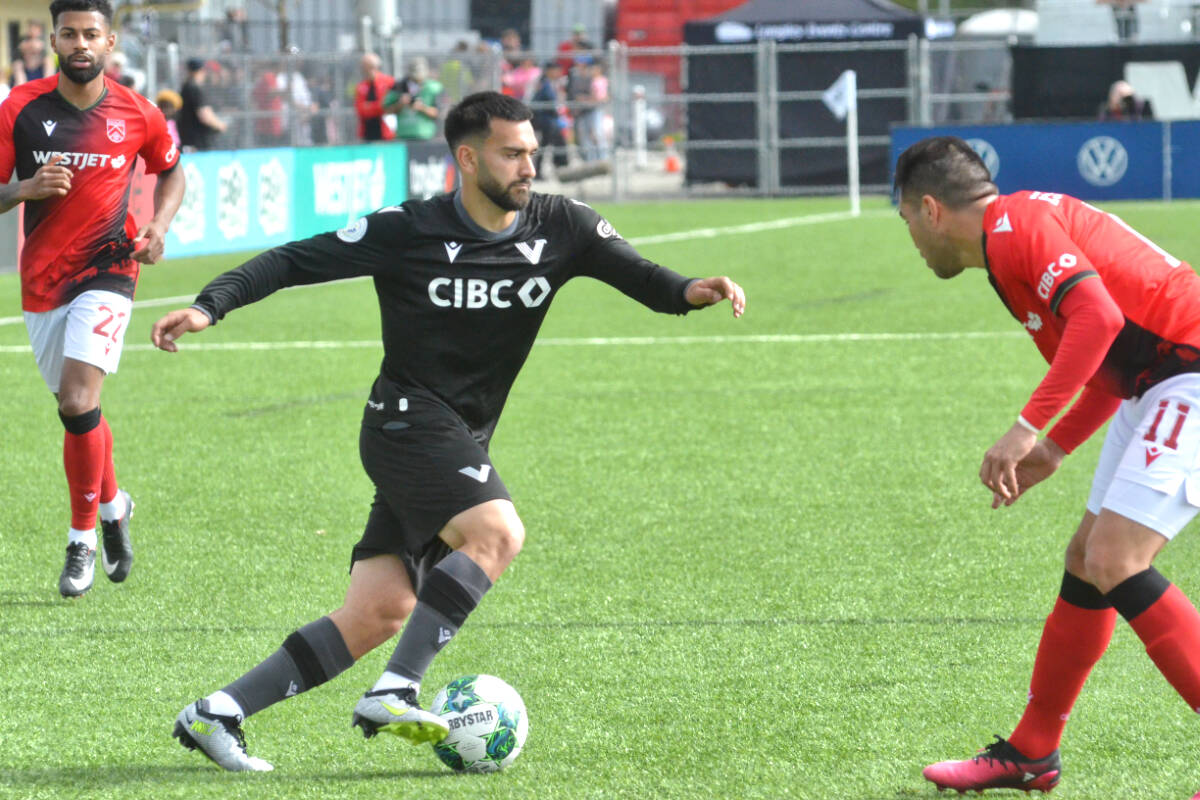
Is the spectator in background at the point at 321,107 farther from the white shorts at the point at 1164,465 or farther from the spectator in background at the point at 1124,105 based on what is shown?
the white shorts at the point at 1164,465

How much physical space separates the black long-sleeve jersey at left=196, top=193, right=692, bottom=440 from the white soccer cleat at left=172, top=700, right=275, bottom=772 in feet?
3.12

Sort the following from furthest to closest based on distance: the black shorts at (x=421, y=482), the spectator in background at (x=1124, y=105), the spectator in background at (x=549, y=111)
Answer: the spectator in background at (x=549, y=111) < the spectator in background at (x=1124, y=105) < the black shorts at (x=421, y=482)

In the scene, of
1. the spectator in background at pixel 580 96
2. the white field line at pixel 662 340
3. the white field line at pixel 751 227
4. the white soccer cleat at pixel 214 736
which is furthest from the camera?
the spectator in background at pixel 580 96

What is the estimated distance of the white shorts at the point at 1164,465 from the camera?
4406 mm

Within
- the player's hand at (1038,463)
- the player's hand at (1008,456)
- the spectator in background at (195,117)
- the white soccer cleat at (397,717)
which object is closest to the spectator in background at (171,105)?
the spectator in background at (195,117)

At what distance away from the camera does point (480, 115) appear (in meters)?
5.14

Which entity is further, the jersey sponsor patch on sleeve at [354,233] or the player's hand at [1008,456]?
the jersey sponsor patch on sleeve at [354,233]

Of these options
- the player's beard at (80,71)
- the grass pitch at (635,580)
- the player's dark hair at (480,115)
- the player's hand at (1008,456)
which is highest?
the player's beard at (80,71)

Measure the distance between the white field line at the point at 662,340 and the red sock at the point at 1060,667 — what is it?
9.16m

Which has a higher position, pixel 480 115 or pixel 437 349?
pixel 480 115

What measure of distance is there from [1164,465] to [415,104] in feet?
66.4

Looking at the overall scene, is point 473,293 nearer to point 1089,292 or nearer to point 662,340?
point 1089,292

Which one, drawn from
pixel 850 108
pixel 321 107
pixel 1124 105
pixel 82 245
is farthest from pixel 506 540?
pixel 1124 105

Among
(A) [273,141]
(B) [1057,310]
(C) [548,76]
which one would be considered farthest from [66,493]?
(C) [548,76]
